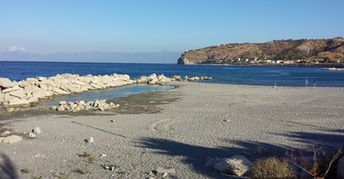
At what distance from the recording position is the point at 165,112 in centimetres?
2508

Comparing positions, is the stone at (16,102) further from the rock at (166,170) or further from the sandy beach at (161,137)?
the rock at (166,170)

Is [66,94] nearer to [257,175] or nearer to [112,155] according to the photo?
[112,155]

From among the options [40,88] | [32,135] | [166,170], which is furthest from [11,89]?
[166,170]

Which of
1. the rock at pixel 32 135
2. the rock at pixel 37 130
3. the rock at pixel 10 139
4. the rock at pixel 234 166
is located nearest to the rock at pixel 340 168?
the rock at pixel 234 166

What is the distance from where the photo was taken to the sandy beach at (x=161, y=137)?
12531 mm

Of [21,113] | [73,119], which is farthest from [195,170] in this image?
[21,113]

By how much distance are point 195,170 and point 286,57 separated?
7451 inches

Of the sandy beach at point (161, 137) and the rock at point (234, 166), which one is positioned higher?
the rock at point (234, 166)

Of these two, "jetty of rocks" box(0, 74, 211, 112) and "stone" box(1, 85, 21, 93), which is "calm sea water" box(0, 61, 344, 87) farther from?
"stone" box(1, 85, 21, 93)

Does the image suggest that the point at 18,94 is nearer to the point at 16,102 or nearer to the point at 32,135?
the point at 16,102

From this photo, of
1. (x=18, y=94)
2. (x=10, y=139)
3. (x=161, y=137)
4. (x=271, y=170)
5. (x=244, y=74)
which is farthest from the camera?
(x=244, y=74)

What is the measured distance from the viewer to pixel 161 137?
667 inches

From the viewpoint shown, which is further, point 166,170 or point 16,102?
point 16,102

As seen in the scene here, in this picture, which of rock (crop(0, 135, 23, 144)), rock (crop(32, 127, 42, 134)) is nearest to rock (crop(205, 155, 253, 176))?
rock (crop(0, 135, 23, 144))
